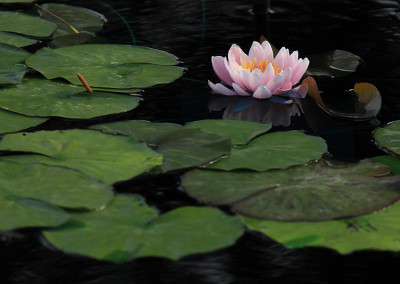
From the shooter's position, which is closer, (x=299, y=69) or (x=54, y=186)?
(x=54, y=186)

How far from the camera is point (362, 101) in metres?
1.78

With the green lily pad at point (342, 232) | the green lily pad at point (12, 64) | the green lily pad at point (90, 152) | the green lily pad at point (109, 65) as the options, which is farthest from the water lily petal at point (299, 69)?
the green lily pad at point (12, 64)

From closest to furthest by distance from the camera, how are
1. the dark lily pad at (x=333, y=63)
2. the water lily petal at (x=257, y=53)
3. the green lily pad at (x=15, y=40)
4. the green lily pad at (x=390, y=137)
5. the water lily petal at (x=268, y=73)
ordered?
the green lily pad at (x=390, y=137) < the water lily petal at (x=268, y=73) < the water lily petal at (x=257, y=53) < the dark lily pad at (x=333, y=63) < the green lily pad at (x=15, y=40)

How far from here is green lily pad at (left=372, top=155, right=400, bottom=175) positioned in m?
1.47

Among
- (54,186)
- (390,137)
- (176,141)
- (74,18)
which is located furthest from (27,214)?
(74,18)

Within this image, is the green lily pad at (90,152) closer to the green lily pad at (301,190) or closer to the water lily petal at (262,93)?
the green lily pad at (301,190)

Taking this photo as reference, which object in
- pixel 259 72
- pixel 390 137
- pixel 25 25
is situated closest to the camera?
pixel 390 137

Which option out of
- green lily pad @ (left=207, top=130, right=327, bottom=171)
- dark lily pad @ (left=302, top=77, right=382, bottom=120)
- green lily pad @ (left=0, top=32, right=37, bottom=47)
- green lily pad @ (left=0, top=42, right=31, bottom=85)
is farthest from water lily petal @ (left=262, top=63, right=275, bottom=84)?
green lily pad @ (left=0, top=32, right=37, bottom=47)

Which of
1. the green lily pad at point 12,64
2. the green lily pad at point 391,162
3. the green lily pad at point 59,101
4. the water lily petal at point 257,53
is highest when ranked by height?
the water lily petal at point 257,53

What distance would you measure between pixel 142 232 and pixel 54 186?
0.78ft

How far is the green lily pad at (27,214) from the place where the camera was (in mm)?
1201

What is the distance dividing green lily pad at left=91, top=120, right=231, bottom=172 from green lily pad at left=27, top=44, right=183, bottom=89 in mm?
314

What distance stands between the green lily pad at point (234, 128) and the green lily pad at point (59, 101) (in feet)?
0.80

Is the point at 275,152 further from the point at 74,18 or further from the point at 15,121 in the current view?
the point at 74,18
